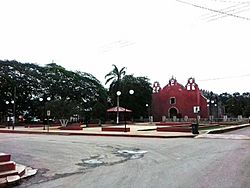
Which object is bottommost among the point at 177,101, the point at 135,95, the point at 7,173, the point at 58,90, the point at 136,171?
the point at 136,171

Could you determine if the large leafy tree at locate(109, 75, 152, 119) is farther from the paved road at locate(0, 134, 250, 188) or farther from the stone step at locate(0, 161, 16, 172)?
the stone step at locate(0, 161, 16, 172)

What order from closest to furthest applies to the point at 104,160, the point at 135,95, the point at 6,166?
the point at 6,166
the point at 104,160
the point at 135,95

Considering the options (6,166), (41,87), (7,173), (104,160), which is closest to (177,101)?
(41,87)

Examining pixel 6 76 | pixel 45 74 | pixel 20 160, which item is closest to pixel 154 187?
pixel 20 160

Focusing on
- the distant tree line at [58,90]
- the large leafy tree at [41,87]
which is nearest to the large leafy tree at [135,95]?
the distant tree line at [58,90]

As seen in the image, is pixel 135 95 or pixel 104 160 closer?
pixel 104 160

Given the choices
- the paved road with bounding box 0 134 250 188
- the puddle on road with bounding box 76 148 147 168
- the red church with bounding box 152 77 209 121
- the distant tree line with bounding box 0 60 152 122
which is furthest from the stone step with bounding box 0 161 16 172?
the red church with bounding box 152 77 209 121

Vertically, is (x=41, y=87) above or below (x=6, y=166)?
above

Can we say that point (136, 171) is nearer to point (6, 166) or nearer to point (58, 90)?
point (6, 166)

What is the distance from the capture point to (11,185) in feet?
27.5

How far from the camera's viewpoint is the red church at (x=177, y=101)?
3031 inches

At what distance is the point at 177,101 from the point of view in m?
78.8

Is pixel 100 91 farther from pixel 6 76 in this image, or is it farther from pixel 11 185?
pixel 11 185

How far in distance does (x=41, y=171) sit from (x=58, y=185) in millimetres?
2508
